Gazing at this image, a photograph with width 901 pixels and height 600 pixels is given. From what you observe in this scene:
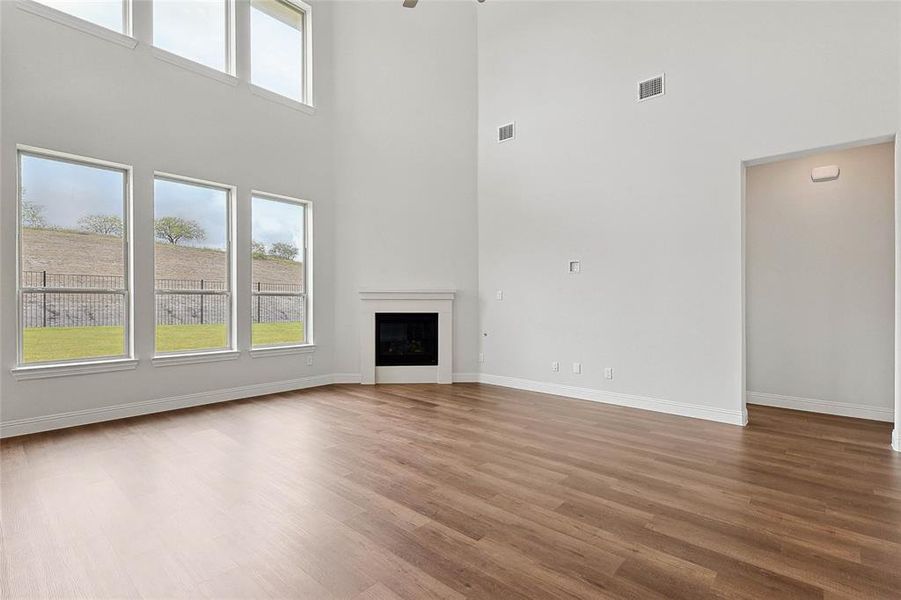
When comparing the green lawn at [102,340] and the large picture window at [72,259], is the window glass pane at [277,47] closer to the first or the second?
the large picture window at [72,259]

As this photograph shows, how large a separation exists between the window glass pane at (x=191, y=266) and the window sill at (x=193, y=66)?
131 cm

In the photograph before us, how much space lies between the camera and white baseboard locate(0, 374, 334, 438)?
3.88 meters

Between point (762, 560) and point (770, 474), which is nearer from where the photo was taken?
point (762, 560)

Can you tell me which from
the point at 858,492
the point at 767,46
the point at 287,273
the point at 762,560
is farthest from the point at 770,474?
the point at 287,273

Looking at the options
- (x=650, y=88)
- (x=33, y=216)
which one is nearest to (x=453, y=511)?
(x=33, y=216)

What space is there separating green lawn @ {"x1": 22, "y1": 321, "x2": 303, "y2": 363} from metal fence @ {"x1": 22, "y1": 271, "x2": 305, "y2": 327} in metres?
0.07

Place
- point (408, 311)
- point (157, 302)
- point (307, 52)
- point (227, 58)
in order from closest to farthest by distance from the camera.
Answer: point (157, 302), point (227, 58), point (307, 52), point (408, 311)

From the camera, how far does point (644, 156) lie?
15.9 ft

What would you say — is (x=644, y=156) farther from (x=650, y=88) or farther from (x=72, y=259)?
(x=72, y=259)

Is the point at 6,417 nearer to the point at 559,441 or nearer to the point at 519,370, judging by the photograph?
the point at 559,441

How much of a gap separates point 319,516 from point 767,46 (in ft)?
17.9

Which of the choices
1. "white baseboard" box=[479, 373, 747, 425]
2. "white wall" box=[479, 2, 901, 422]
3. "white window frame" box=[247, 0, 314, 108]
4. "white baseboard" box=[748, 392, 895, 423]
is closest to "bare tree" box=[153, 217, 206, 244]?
"white window frame" box=[247, 0, 314, 108]

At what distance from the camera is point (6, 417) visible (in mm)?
3781

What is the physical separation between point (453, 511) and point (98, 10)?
→ 19.2ft
